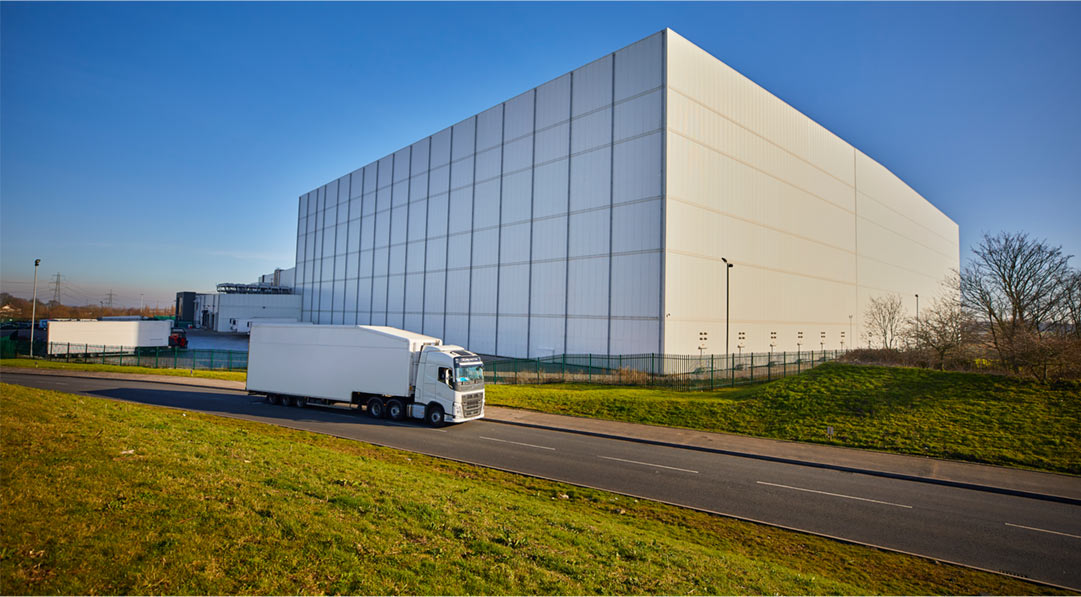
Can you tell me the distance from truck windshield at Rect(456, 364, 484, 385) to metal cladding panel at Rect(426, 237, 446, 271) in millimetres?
31760

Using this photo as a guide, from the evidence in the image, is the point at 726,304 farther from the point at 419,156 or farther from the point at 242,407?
the point at 419,156

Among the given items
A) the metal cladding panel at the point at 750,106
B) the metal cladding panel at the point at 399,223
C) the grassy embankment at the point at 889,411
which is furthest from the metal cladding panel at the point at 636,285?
the metal cladding panel at the point at 399,223

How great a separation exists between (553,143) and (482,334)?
59.2 feet

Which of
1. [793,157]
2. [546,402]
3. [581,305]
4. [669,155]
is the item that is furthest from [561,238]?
[793,157]

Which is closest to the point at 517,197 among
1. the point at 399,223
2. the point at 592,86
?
the point at 592,86

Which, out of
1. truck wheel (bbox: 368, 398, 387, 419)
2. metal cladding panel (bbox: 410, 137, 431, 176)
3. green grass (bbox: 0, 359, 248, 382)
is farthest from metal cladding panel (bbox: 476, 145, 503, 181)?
truck wheel (bbox: 368, 398, 387, 419)

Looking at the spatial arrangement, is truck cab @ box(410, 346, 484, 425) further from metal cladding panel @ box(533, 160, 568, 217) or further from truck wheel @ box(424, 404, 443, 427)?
metal cladding panel @ box(533, 160, 568, 217)

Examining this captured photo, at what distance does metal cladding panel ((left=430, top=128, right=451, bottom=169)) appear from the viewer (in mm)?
53375

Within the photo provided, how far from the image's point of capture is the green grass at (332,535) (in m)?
5.29

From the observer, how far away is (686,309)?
35.6 metres

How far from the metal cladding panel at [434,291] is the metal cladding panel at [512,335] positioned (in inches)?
377

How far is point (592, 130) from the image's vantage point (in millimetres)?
39406

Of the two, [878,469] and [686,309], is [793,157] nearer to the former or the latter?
[686,309]

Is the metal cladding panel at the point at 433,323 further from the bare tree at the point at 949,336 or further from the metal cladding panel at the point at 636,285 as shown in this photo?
the bare tree at the point at 949,336
